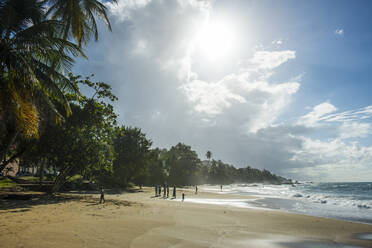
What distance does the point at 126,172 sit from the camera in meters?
45.7

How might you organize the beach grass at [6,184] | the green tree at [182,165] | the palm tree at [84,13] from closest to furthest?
1. the palm tree at [84,13]
2. the beach grass at [6,184]
3. the green tree at [182,165]

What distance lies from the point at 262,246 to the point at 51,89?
1305 centimetres

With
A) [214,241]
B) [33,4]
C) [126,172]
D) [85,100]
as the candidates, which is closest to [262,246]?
[214,241]

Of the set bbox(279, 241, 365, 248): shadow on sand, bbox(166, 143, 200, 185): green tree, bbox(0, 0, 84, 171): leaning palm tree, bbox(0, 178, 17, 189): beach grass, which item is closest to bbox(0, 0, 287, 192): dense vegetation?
bbox(0, 0, 84, 171): leaning palm tree

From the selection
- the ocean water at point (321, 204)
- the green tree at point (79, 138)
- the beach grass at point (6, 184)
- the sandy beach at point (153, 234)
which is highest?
the green tree at point (79, 138)

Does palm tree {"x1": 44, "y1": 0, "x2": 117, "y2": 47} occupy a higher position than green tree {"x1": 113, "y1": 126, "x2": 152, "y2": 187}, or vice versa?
palm tree {"x1": 44, "y1": 0, "x2": 117, "y2": 47}

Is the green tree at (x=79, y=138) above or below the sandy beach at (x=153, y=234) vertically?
above

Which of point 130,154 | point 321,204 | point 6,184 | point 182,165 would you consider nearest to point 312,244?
point 321,204

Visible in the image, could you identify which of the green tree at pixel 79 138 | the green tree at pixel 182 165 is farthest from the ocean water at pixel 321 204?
the green tree at pixel 182 165

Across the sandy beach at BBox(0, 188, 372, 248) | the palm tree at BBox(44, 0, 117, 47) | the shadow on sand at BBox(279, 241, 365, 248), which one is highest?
the palm tree at BBox(44, 0, 117, 47)

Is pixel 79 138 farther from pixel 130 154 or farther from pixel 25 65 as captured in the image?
pixel 130 154

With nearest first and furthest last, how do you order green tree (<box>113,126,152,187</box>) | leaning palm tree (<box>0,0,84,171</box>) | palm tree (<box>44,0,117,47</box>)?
leaning palm tree (<box>0,0,84,171</box>) < palm tree (<box>44,0,117,47</box>) < green tree (<box>113,126,152,187</box>)

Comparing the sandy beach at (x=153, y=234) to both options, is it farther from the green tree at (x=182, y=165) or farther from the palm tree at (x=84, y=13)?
the green tree at (x=182, y=165)

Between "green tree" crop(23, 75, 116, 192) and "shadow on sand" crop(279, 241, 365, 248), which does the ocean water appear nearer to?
"shadow on sand" crop(279, 241, 365, 248)
